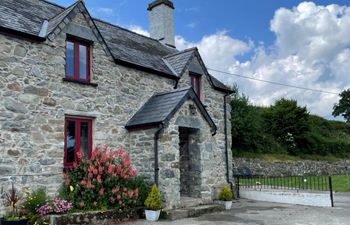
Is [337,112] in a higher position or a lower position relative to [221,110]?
higher

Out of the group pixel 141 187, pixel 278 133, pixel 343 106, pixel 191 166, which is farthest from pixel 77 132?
pixel 343 106

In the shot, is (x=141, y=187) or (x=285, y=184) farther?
(x=285, y=184)

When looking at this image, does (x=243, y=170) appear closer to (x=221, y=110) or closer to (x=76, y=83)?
(x=221, y=110)

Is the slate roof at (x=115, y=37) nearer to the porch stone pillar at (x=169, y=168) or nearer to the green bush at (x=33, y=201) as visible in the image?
the porch stone pillar at (x=169, y=168)

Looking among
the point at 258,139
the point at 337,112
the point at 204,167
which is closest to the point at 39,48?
the point at 204,167

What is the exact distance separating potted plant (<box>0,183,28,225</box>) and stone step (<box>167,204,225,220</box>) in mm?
3949

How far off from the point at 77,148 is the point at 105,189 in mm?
1576

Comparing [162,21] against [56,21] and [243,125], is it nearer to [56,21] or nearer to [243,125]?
[56,21]

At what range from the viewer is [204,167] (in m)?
11.8

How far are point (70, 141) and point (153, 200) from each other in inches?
117

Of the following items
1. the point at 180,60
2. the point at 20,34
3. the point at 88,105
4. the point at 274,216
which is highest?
the point at 180,60

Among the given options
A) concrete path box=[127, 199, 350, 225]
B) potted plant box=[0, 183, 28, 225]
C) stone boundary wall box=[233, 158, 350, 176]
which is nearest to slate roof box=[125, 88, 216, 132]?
concrete path box=[127, 199, 350, 225]

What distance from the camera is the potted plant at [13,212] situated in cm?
751

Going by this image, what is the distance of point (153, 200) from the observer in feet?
31.0
